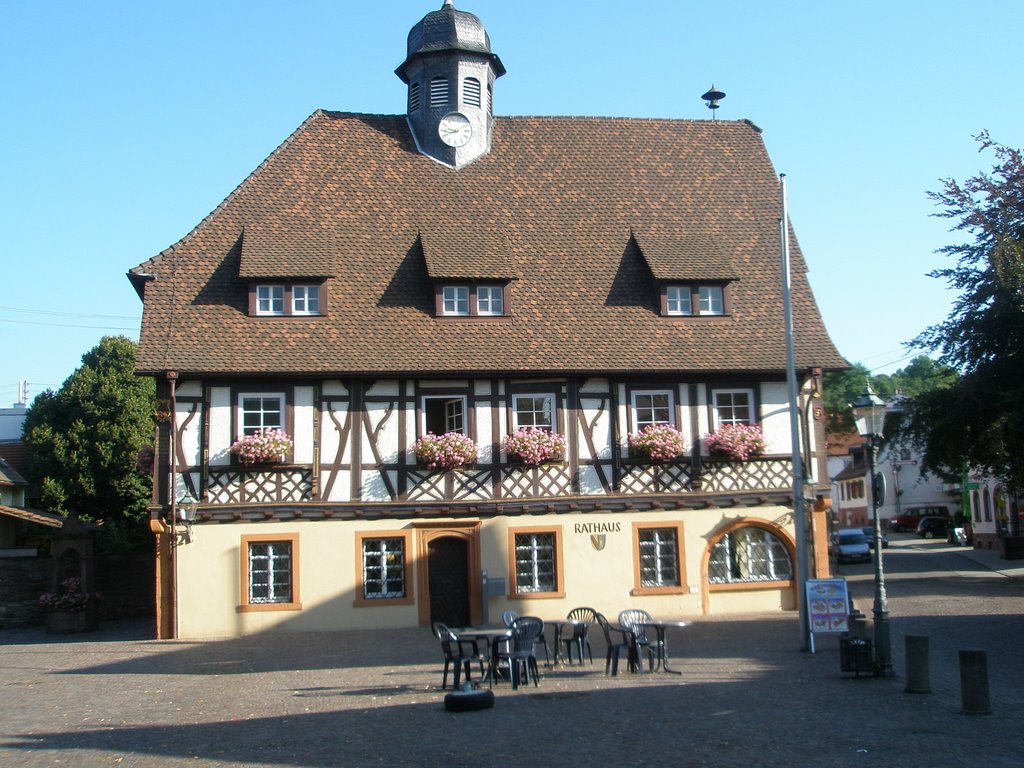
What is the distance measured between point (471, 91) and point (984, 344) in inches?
611

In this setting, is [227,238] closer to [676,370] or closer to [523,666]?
[676,370]

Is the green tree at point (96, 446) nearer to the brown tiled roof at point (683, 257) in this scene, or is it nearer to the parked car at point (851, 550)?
the brown tiled roof at point (683, 257)

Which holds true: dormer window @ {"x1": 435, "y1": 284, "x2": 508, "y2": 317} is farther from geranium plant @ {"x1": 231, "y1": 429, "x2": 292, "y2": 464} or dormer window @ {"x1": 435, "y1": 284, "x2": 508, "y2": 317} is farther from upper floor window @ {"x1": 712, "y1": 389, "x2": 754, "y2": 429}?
upper floor window @ {"x1": 712, "y1": 389, "x2": 754, "y2": 429}

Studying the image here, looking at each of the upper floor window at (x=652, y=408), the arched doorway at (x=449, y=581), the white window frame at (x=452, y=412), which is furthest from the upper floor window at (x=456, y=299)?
the arched doorway at (x=449, y=581)

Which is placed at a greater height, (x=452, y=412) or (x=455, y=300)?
(x=455, y=300)

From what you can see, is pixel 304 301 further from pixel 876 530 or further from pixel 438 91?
pixel 876 530

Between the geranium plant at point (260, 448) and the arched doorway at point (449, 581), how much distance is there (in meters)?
3.81

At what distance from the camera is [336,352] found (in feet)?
80.2

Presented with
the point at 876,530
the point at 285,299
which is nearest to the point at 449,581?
the point at 285,299

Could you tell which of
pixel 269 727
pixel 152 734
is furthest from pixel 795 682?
pixel 152 734

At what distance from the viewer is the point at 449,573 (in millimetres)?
24766

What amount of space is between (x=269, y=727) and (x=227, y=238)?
15.3 metres

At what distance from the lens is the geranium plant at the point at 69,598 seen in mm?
27188

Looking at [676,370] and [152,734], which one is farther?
[676,370]
